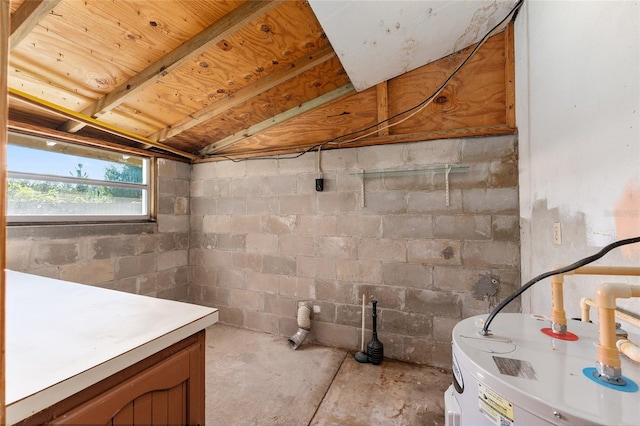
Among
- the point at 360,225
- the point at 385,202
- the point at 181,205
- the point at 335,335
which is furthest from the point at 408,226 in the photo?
the point at 181,205

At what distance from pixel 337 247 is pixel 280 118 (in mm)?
1372

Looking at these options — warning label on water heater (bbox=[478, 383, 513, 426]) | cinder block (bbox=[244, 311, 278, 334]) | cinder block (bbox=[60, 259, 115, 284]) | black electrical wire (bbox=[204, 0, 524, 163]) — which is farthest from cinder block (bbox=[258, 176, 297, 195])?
warning label on water heater (bbox=[478, 383, 513, 426])

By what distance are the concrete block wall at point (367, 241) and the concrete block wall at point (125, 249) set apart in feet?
0.73

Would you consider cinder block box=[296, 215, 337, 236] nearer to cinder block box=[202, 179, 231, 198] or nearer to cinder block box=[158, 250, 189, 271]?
cinder block box=[202, 179, 231, 198]

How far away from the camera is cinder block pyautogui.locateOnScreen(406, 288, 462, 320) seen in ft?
6.93

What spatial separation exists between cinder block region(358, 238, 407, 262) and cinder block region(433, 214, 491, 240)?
12.0 inches

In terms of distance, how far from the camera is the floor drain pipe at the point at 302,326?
8.05ft

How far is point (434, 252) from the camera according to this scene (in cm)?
218

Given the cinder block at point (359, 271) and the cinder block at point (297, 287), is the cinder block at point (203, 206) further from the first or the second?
the cinder block at point (359, 271)

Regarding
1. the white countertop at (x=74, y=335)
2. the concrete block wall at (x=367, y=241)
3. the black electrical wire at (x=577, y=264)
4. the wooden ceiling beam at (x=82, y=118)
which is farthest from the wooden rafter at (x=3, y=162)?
the concrete block wall at (x=367, y=241)

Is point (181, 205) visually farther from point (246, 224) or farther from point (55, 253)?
point (55, 253)

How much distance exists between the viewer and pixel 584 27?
46.3 inches

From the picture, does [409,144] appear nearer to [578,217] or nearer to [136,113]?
[578,217]

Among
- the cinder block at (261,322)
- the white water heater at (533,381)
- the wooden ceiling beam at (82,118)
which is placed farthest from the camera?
the cinder block at (261,322)
